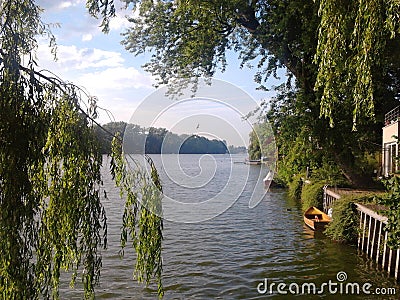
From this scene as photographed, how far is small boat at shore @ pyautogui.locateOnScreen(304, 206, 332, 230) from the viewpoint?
604 inches

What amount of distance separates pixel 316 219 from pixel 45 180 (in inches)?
515

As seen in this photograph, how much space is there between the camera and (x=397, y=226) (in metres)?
7.72

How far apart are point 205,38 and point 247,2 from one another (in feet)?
7.97

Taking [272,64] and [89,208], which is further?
[272,64]

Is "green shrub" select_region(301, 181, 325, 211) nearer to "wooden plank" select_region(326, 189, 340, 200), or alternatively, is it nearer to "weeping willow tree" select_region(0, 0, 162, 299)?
"wooden plank" select_region(326, 189, 340, 200)

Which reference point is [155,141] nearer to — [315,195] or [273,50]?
[273,50]

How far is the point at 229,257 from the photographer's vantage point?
12.6 m

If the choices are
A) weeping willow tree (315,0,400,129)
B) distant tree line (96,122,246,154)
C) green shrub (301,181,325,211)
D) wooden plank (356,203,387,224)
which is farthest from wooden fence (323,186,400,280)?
green shrub (301,181,325,211)

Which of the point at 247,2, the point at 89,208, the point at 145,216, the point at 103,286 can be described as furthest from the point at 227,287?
the point at 247,2

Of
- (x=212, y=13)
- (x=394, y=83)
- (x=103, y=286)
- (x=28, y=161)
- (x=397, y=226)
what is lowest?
(x=103, y=286)

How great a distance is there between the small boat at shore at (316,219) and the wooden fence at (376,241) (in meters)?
2.69

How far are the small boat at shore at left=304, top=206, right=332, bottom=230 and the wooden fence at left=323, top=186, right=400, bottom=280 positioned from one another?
269cm

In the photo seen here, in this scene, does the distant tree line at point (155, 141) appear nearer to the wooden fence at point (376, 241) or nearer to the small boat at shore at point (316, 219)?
the wooden fence at point (376, 241)

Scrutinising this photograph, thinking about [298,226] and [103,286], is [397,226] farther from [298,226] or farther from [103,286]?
[298,226]
